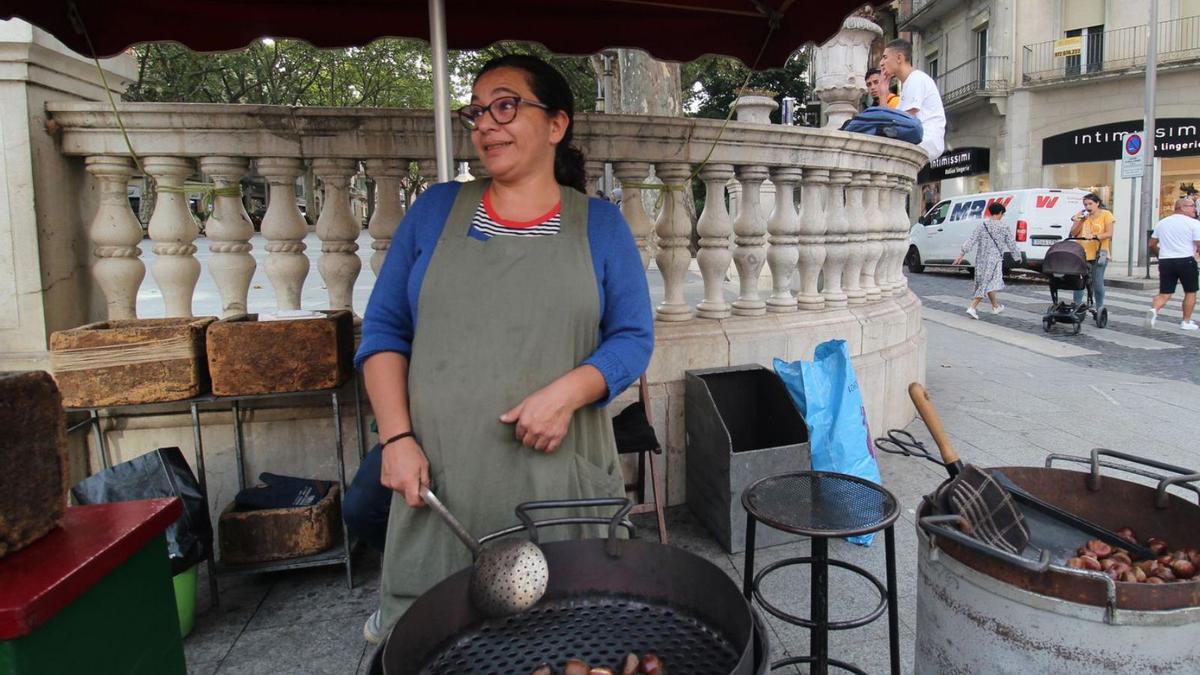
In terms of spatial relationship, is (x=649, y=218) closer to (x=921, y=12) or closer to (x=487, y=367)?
(x=487, y=367)

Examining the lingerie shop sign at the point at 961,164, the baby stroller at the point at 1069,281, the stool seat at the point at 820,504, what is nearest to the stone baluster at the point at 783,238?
the stool seat at the point at 820,504

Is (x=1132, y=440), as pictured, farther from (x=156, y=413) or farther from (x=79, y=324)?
(x=79, y=324)

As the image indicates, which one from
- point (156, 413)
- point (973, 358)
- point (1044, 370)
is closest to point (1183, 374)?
point (1044, 370)

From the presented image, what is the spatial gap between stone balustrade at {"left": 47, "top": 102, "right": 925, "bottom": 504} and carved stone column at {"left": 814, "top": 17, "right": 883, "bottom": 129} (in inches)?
132

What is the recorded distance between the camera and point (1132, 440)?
4988 mm

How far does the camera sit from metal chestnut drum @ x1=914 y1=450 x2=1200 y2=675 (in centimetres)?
157

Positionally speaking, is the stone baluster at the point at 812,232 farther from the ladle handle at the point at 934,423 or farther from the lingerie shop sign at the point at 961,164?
the lingerie shop sign at the point at 961,164

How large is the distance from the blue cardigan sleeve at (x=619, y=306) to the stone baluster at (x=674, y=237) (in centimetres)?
184

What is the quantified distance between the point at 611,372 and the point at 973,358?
7.13 metres

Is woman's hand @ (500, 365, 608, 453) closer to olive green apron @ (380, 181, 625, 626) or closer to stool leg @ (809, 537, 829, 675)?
olive green apron @ (380, 181, 625, 626)

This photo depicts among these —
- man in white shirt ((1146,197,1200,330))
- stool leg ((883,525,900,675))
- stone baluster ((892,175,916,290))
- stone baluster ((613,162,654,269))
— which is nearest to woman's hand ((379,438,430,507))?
stool leg ((883,525,900,675))

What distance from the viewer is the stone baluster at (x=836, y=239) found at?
458 cm

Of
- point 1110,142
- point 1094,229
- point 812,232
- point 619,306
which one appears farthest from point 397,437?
point 1110,142

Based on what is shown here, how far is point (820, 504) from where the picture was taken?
2113mm
